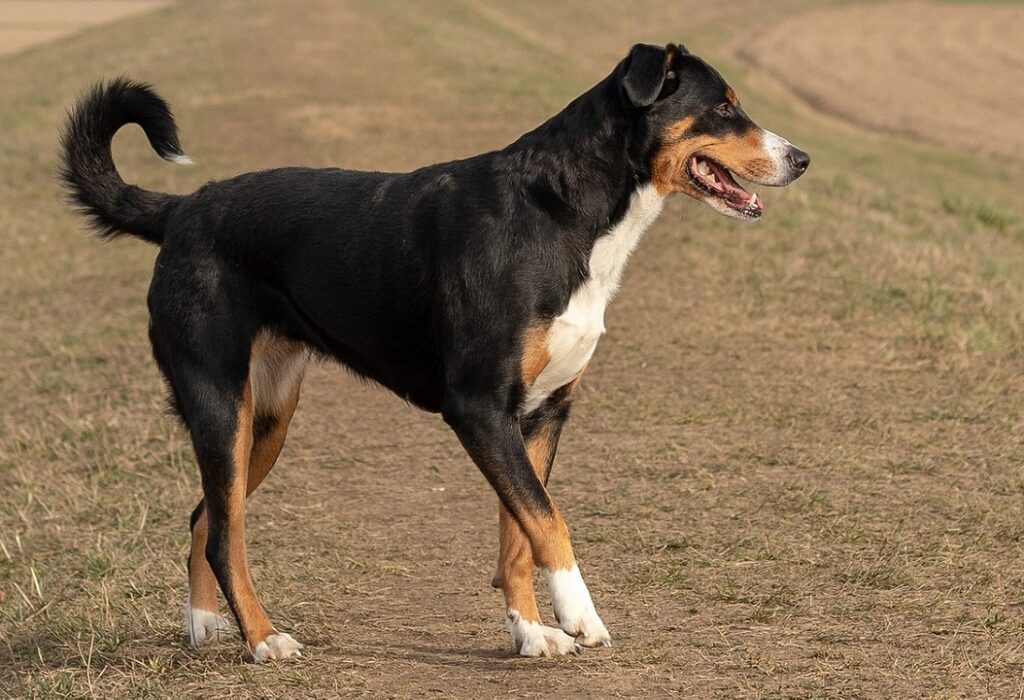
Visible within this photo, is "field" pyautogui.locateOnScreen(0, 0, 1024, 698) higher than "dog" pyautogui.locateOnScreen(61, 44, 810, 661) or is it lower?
lower

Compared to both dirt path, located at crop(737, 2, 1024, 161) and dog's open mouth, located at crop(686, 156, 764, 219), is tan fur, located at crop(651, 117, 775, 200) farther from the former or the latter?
dirt path, located at crop(737, 2, 1024, 161)

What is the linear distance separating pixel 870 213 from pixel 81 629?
374 inches

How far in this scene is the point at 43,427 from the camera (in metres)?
7.81

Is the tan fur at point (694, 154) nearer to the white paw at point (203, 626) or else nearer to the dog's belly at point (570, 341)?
the dog's belly at point (570, 341)

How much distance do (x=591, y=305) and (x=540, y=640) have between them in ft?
3.45

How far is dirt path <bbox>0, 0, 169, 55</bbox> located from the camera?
128 feet

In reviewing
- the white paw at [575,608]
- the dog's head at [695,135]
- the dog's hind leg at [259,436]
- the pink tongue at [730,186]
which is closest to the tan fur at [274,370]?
the dog's hind leg at [259,436]

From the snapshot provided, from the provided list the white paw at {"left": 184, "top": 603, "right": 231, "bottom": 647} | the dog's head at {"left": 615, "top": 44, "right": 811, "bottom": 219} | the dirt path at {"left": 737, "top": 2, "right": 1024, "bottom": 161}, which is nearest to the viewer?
the dog's head at {"left": 615, "top": 44, "right": 811, "bottom": 219}

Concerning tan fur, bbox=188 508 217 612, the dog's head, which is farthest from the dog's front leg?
tan fur, bbox=188 508 217 612

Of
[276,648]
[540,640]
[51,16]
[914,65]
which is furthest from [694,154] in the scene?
[51,16]

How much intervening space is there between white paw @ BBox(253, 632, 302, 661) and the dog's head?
1.89 m

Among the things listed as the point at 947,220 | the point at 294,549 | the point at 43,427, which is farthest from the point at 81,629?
the point at 947,220

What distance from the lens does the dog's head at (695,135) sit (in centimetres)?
464

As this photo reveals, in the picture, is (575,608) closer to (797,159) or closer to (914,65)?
(797,159)
